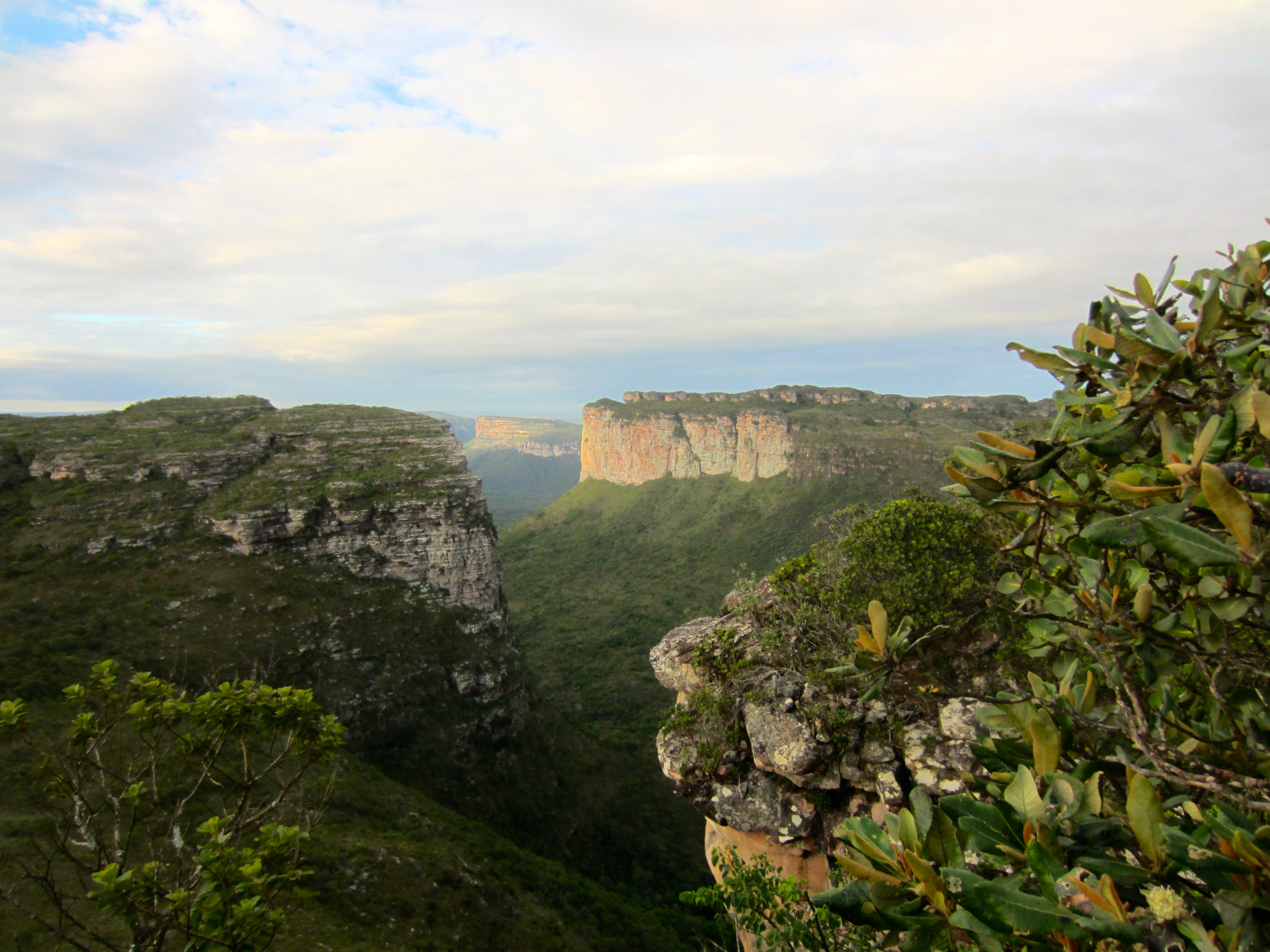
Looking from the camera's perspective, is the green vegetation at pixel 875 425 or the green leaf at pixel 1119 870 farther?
the green vegetation at pixel 875 425

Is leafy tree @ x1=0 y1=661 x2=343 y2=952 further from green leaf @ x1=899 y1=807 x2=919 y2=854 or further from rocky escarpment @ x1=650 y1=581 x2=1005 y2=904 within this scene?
rocky escarpment @ x1=650 y1=581 x2=1005 y2=904

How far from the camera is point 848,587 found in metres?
11.0

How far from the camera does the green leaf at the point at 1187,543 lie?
2090 mm

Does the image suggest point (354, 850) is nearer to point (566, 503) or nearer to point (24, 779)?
point (24, 779)

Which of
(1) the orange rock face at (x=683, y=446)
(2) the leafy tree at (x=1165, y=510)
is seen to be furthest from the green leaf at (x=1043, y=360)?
(1) the orange rock face at (x=683, y=446)

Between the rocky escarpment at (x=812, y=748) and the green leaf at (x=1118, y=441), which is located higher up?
the green leaf at (x=1118, y=441)

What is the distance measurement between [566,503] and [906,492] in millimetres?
90934

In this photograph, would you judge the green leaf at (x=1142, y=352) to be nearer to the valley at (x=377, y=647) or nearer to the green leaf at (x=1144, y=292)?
the green leaf at (x=1144, y=292)

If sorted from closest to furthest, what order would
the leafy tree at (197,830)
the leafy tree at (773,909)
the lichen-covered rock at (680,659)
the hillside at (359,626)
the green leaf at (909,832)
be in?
the green leaf at (909,832) → the leafy tree at (773,909) → the leafy tree at (197,830) → the lichen-covered rock at (680,659) → the hillside at (359,626)

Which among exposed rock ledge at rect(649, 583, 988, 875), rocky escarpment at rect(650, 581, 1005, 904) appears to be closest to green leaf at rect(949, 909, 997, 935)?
rocky escarpment at rect(650, 581, 1005, 904)

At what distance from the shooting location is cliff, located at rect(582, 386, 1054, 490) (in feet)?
229

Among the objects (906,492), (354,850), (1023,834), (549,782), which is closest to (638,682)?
(549,782)

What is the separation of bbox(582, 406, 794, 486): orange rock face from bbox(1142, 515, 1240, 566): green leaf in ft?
268

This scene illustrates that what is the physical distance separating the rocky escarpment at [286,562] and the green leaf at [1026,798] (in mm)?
32947
